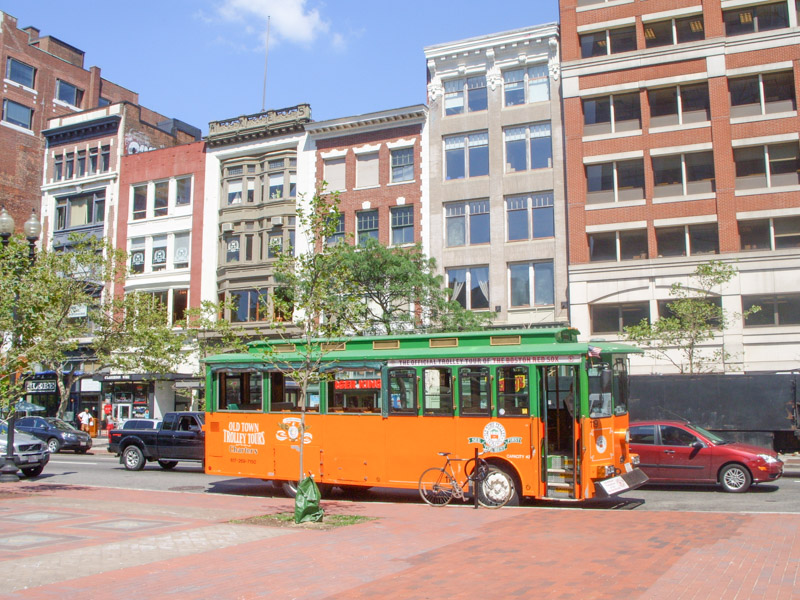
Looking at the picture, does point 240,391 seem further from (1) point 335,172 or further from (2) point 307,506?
(1) point 335,172

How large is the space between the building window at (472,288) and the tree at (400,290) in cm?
405

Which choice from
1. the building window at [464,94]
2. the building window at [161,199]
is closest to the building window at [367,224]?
the building window at [464,94]

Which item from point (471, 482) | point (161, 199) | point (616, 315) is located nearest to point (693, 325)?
point (616, 315)

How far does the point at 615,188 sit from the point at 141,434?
2192 centimetres

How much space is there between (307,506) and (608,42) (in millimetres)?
28335

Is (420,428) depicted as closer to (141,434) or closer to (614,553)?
(614,553)

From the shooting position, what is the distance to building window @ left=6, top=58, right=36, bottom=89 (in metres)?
49.8

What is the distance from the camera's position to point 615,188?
3288cm

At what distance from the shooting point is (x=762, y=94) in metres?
31.2

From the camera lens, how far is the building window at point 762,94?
31.2m

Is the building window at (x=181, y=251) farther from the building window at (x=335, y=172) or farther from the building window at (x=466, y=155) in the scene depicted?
the building window at (x=466, y=155)

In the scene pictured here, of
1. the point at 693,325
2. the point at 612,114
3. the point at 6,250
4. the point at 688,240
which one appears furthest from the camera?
the point at 612,114

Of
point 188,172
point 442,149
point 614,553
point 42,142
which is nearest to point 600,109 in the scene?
point 442,149

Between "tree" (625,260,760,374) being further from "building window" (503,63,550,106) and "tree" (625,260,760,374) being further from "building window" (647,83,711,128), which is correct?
"building window" (503,63,550,106)
